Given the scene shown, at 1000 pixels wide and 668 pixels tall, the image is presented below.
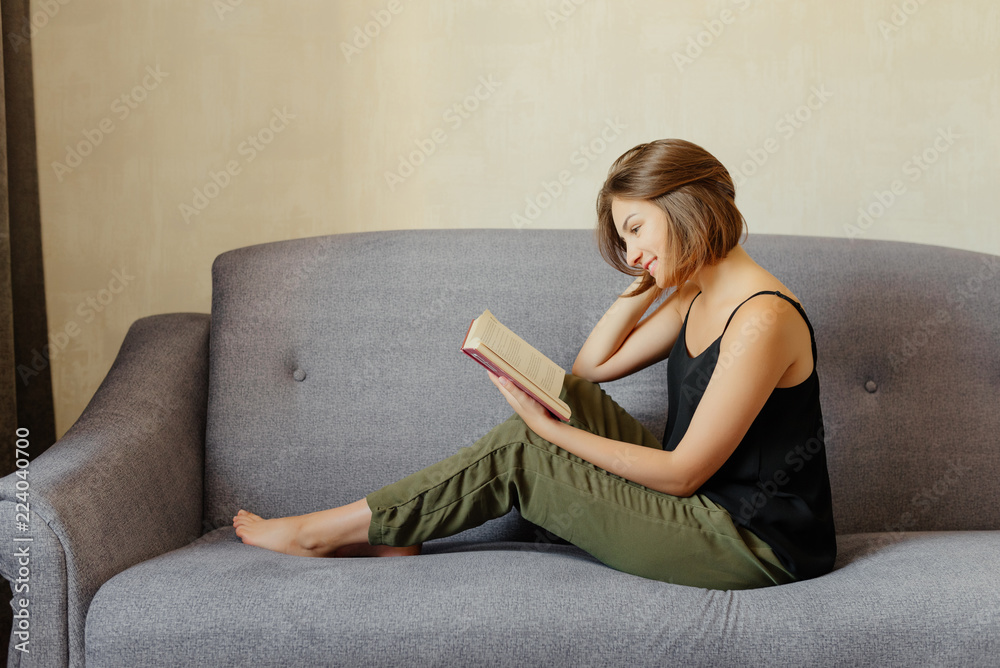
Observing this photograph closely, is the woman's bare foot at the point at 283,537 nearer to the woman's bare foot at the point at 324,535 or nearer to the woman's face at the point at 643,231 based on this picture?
the woman's bare foot at the point at 324,535

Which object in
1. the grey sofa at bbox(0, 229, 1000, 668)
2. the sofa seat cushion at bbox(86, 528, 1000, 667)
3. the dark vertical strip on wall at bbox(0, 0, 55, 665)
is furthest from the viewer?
the dark vertical strip on wall at bbox(0, 0, 55, 665)

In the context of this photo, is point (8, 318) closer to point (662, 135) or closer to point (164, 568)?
point (164, 568)

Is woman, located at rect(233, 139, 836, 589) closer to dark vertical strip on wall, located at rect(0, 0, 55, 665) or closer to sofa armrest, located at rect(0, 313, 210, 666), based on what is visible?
sofa armrest, located at rect(0, 313, 210, 666)

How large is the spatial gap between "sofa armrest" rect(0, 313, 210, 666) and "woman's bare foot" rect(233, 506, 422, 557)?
6.8 inches

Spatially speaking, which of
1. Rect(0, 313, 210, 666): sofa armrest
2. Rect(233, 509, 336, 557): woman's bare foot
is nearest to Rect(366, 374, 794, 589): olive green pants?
Rect(233, 509, 336, 557): woman's bare foot

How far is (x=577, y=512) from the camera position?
1.17 m

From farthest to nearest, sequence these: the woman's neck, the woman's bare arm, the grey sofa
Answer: the woman's bare arm, the woman's neck, the grey sofa

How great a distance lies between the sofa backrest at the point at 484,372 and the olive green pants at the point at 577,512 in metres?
0.28

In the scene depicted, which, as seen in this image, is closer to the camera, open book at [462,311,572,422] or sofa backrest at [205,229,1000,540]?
open book at [462,311,572,422]

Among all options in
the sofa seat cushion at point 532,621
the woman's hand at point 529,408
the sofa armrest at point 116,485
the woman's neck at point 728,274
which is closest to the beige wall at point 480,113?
A: the sofa armrest at point 116,485

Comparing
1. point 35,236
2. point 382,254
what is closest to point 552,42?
point 382,254

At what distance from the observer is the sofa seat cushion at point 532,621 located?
Answer: 1.01m

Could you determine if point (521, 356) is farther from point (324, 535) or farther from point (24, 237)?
point (24, 237)

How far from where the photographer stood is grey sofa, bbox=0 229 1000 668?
1.13 meters
